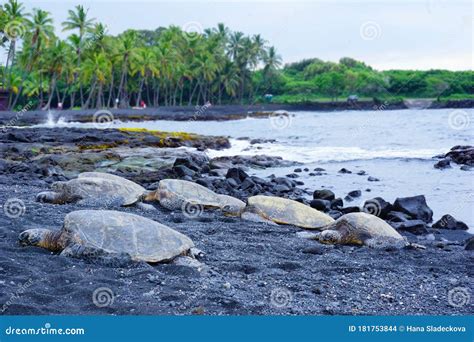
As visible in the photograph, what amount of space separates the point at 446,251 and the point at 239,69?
2694 inches

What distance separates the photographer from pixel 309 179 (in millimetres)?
13523

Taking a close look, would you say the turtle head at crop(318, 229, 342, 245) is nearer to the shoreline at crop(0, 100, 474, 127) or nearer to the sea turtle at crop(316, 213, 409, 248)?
the sea turtle at crop(316, 213, 409, 248)

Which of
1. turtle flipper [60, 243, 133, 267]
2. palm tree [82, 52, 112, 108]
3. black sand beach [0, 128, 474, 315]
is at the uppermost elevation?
Result: palm tree [82, 52, 112, 108]

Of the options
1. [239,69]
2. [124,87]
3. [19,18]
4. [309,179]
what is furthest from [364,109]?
[309,179]

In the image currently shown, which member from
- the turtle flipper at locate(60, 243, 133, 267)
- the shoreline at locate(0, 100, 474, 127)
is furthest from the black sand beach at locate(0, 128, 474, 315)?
the shoreline at locate(0, 100, 474, 127)

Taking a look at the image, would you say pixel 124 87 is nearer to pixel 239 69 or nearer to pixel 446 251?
pixel 239 69

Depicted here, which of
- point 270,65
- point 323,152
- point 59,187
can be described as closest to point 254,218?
point 59,187

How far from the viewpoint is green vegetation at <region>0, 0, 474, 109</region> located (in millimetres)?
50125

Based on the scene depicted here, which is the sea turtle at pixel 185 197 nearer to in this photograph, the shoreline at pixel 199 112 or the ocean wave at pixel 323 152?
the ocean wave at pixel 323 152

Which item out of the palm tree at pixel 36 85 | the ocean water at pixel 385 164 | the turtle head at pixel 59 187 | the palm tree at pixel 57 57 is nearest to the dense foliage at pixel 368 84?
the palm tree at pixel 36 85

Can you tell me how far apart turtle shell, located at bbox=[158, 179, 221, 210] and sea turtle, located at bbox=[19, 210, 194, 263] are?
273 cm

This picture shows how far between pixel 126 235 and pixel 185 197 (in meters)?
3.09

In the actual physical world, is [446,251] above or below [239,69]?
below

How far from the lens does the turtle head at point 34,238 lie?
525cm
